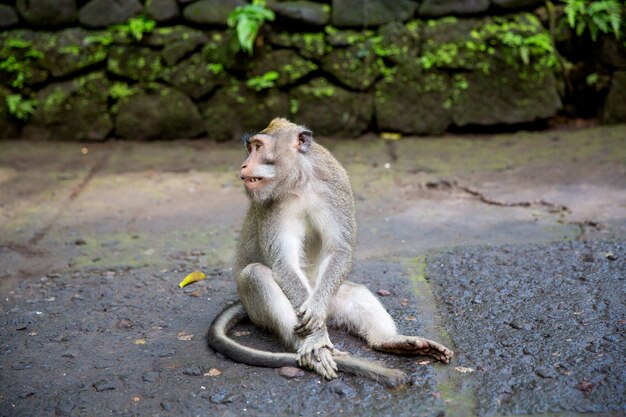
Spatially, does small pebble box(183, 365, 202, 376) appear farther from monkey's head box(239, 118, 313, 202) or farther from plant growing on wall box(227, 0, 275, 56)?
plant growing on wall box(227, 0, 275, 56)

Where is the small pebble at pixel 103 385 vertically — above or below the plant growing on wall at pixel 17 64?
below

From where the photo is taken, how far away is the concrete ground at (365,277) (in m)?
2.80

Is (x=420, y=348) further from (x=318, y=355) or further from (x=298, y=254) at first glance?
(x=298, y=254)

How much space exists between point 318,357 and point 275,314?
32cm

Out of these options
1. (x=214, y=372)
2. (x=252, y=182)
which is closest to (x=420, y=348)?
(x=214, y=372)

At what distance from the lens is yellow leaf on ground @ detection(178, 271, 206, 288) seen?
408 centimetres

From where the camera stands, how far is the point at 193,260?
448 cm

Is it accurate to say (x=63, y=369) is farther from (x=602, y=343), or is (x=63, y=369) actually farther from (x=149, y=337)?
(x=602, y=343)

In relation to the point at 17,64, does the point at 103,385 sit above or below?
below

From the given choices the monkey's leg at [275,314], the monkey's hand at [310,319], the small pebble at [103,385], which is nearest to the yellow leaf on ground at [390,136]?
the monkey's leg at [275,314]

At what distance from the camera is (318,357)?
296cm

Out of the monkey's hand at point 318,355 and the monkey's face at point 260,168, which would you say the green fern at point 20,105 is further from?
the monkey's hand at point 318,355

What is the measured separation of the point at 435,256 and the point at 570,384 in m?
1.56

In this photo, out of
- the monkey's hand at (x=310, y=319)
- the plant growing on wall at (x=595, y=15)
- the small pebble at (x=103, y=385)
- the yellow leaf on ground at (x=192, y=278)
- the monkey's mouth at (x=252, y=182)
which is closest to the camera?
the small pebble at (x=103, y=385)
